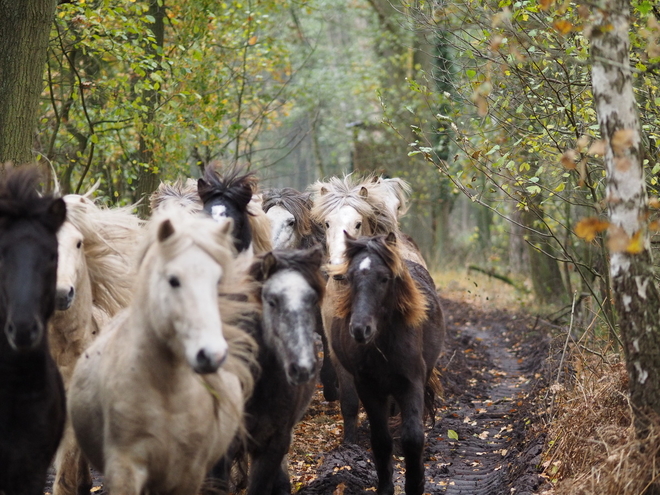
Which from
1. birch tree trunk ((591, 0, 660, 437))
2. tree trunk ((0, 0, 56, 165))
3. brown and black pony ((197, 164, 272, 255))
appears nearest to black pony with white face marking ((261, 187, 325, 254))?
brown and black pony ((197, 164, 272, 255))

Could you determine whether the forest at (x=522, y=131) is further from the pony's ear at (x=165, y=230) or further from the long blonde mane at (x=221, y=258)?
the pony's ear at (x=165, y=230)

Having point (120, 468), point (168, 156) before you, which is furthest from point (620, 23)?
point (168, 156)

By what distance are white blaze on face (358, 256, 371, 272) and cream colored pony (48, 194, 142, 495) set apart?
1.81 metres

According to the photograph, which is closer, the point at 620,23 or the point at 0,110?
the point at 620,23

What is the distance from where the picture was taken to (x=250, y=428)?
5.56m

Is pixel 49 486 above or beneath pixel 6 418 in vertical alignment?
beneath

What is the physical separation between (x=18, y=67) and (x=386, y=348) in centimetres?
422

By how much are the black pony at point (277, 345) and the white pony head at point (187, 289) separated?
69 cm

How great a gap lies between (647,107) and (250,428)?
15.7 ft

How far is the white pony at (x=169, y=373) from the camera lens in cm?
419

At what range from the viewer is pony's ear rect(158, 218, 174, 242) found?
172 inches

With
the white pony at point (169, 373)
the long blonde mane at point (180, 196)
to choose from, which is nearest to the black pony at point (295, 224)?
the long blonde mane at point (180, 196)

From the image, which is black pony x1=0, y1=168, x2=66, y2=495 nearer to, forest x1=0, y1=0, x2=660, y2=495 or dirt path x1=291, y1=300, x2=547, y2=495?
forest x1=0, y1=0, x2=660, y2=495

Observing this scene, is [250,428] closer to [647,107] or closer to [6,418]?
[6,418]
